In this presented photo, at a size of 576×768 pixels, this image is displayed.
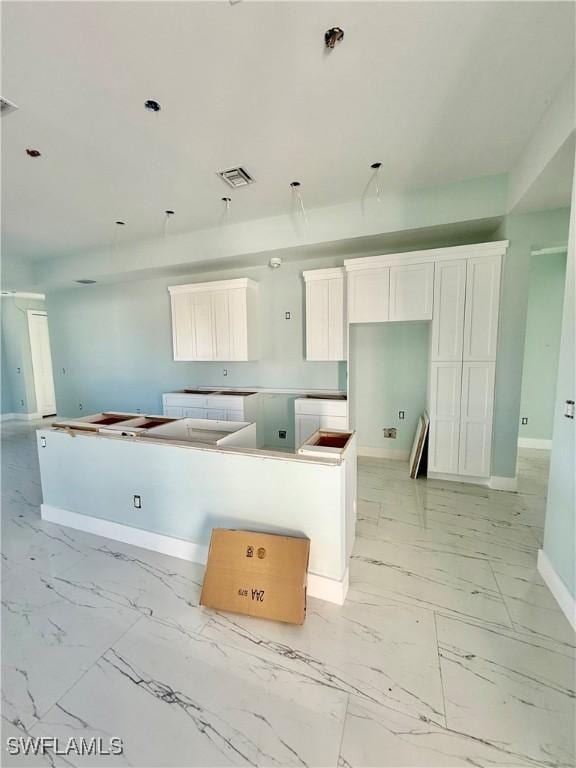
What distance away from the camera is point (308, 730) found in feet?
3.75

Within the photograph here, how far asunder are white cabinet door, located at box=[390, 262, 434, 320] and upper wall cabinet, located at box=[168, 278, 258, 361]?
6.46 ft

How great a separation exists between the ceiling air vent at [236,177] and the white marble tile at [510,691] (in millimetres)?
3610

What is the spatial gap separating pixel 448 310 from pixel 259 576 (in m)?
2.99

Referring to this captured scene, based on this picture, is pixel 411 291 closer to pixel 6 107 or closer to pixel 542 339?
pixel 542 339

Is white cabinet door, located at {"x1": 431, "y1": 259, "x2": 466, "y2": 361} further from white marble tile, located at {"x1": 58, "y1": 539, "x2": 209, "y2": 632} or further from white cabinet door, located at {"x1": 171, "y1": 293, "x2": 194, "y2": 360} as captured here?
white cabinet door, located at {"x1": 171, "y1": 293, "x2": 194, "y2": 360}

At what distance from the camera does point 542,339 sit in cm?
409

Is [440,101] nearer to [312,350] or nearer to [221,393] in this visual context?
[312,350]

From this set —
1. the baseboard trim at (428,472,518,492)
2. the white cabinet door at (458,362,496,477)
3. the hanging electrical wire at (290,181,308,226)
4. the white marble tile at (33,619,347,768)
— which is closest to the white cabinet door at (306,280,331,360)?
the hanging electrical wire at (290,181,308,226)

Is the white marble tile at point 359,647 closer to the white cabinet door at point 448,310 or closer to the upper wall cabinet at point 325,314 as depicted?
the white cabinet door at point 448,310

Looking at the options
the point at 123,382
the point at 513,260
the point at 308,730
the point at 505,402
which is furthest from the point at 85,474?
the point at 513,260

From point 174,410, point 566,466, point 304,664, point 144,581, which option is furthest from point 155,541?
point 566,466

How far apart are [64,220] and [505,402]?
5511 mm

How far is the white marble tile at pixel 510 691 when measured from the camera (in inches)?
44.1

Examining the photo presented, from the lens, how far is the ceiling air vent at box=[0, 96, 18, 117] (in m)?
1.92
